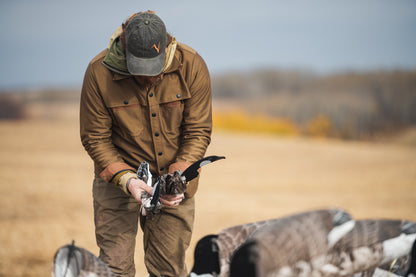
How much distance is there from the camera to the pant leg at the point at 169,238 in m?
3.02

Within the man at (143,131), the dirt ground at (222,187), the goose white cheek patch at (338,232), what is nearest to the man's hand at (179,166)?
the man at (143,131)

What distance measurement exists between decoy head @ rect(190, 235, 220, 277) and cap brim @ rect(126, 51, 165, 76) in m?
1.01

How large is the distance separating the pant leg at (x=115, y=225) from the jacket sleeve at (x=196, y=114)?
0.53 m

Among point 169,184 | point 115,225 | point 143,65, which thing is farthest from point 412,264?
point 115,225

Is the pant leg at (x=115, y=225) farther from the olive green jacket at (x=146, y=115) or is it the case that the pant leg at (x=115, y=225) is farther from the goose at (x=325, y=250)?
the goose at (x=325, y=250)

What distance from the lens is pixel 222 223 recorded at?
24.7 ft

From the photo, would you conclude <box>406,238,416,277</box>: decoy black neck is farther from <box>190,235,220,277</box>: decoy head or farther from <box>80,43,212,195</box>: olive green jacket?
<box>80,43,212,195</box>: olive green jacket

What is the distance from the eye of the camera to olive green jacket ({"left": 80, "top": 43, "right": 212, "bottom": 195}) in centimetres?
276

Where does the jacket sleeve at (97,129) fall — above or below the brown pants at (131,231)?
above

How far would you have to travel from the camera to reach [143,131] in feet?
A: 9.41

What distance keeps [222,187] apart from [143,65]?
840 cm

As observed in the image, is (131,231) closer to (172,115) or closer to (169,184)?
(169,184)

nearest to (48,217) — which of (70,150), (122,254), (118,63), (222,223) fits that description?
(222,223)

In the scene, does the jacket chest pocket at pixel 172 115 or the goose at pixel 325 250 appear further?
the jacket chest pocket at pixel 172 115
